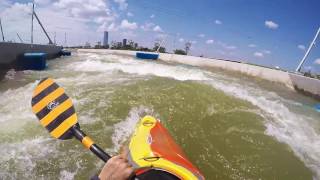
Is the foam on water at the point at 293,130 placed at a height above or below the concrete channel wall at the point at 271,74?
above

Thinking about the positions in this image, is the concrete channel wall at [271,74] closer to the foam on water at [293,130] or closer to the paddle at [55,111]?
the foam on water at [293,130]

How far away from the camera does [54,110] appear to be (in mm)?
2895

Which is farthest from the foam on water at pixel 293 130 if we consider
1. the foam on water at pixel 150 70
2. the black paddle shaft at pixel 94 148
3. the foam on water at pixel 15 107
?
the foam on water at pixel 15 107

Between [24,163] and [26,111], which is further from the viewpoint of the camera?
[26,111]

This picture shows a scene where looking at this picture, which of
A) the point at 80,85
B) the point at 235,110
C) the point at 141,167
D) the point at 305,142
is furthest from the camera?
the point at 80,85

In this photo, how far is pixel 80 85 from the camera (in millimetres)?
7230

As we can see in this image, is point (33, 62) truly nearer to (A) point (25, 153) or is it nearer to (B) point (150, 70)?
(B) point (150, 70)

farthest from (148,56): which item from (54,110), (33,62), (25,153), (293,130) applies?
(54,110)

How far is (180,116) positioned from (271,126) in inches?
65.6

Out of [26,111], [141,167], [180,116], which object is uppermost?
[141,167]

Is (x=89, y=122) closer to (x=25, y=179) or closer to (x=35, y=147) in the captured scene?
(x=35, y=147)

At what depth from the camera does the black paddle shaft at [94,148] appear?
2060 millimetres

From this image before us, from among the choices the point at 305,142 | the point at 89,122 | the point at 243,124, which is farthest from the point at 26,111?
the point at 305,142

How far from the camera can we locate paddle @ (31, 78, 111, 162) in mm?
2707
